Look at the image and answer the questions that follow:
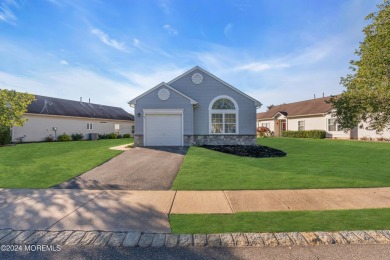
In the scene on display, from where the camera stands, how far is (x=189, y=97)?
1886 centimetres

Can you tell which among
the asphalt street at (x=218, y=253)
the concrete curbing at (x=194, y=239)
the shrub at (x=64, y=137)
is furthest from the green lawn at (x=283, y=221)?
the shrub at (x=64, y=137)

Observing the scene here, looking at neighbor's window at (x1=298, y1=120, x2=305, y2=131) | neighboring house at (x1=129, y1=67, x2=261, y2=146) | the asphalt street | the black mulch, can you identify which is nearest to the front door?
neighbor's window at (x1=298, y1=120, x2=305, y2=131)

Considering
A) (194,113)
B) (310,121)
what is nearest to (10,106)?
(194,113)

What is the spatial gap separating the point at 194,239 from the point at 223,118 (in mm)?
15539

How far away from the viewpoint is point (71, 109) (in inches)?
1209

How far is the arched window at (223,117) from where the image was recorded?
1894cm

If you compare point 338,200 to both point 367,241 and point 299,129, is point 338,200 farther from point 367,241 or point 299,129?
point 299,129

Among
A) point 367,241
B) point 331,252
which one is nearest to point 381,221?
point 367,241

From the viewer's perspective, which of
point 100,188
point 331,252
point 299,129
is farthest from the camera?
point 299,129

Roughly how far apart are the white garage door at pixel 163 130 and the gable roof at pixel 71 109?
15774 millimetres

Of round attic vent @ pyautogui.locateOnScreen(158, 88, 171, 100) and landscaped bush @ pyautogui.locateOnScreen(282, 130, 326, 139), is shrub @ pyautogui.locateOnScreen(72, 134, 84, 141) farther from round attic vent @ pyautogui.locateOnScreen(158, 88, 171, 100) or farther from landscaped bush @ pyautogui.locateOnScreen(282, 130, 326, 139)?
landscaped bush @ pyautogui.locateOnScreen(282, 130, 326, 139)

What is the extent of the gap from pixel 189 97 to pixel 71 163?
10428 millimetres

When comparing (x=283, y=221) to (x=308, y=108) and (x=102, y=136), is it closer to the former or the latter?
(x=102, y=136)

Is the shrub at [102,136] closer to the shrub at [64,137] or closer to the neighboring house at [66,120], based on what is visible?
the neighboring house at [66,120]
